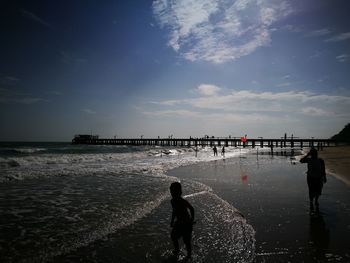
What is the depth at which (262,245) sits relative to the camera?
475 cm

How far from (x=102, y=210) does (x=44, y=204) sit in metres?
2.25

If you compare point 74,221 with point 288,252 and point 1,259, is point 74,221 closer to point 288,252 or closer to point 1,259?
point 1,259

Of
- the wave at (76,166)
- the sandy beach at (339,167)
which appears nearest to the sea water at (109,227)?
the wave at (76,166)

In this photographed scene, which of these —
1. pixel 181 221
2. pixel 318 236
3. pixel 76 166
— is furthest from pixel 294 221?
pixel 76 166

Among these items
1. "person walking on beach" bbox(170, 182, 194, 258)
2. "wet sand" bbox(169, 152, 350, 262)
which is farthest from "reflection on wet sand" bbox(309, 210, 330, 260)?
"person walking on beach" bbox(170, 182, 194, 258)

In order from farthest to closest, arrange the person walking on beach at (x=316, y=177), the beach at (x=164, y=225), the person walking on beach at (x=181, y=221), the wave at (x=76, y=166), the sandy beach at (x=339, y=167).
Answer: the wave at (x=76, y=166) < the sandy beach at (x=339, y=167) < the person walking on beach at (x=316, y=177) < the beach at (x=164, y=225) < the person walking on beach at (x=181, y=221)

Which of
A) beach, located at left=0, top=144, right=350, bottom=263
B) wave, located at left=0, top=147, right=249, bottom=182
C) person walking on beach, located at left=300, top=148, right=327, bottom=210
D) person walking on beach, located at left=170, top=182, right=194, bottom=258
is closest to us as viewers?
person walking on beach, located at left=170, top=182, right=194, bottom=258

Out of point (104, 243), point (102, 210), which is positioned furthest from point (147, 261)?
point (102, 210)

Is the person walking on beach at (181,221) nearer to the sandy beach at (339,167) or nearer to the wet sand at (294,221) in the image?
the wet sand at (294,221)

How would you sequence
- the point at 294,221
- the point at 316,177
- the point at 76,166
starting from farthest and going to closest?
the point at 76,166 < the point at 316,177 < the point at 294,221

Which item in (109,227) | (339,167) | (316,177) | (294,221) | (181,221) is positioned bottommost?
(109,227)

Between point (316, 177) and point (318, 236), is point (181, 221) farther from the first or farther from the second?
point (316, 177)

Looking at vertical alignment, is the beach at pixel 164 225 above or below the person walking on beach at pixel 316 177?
below

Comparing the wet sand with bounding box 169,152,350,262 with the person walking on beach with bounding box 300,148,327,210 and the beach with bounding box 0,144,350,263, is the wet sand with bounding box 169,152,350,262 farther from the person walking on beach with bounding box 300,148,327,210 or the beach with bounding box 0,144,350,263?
Result: the person walking on beach with bounding box 300,148,327,210
